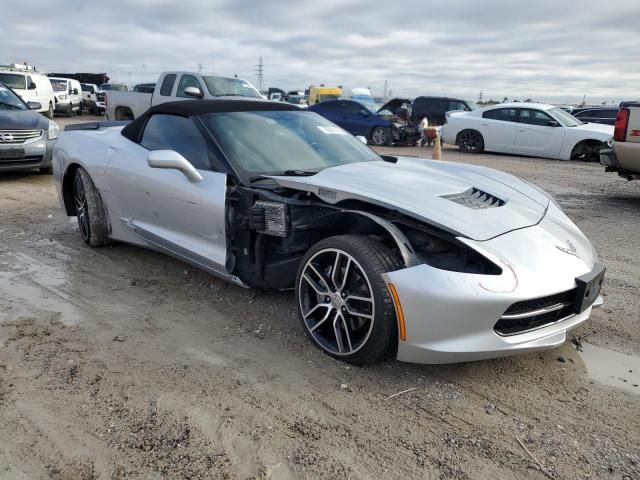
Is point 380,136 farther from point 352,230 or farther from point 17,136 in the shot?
point 352,230

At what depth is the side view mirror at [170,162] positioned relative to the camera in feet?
11.1

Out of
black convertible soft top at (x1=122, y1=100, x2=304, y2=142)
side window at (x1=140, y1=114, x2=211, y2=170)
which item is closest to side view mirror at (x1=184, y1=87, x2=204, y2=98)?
black convertible soft top at (x1=122, y1=100, x2=304, y2=142)

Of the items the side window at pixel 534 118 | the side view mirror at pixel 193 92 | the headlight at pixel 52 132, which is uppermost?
the side view mirror at pixel 193 92

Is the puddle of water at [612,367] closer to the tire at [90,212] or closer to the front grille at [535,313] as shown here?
the front grille at [535,313]

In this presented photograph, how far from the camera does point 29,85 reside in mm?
17422

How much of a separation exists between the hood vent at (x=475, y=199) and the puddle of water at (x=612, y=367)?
0.98 meters

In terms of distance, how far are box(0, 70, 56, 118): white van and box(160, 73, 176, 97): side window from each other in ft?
22.7

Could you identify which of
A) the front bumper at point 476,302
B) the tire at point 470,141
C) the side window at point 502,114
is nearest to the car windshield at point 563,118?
the side window at point 502,114

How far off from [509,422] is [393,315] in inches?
27.4

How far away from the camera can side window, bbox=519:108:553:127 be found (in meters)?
12.7

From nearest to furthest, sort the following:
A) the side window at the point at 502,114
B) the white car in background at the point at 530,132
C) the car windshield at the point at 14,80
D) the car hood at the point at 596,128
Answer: the car hood at the point at 596,128 → the white car in background at the point at 530,132 → the side window at the point at 502,114 → the car windshield at the point at 14,80

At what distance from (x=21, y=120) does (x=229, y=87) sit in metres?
4.58

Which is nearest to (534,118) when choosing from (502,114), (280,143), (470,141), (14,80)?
(502,114)

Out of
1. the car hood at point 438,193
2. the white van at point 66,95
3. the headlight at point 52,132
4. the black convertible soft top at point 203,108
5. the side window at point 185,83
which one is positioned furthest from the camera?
the white van at point 66,95
